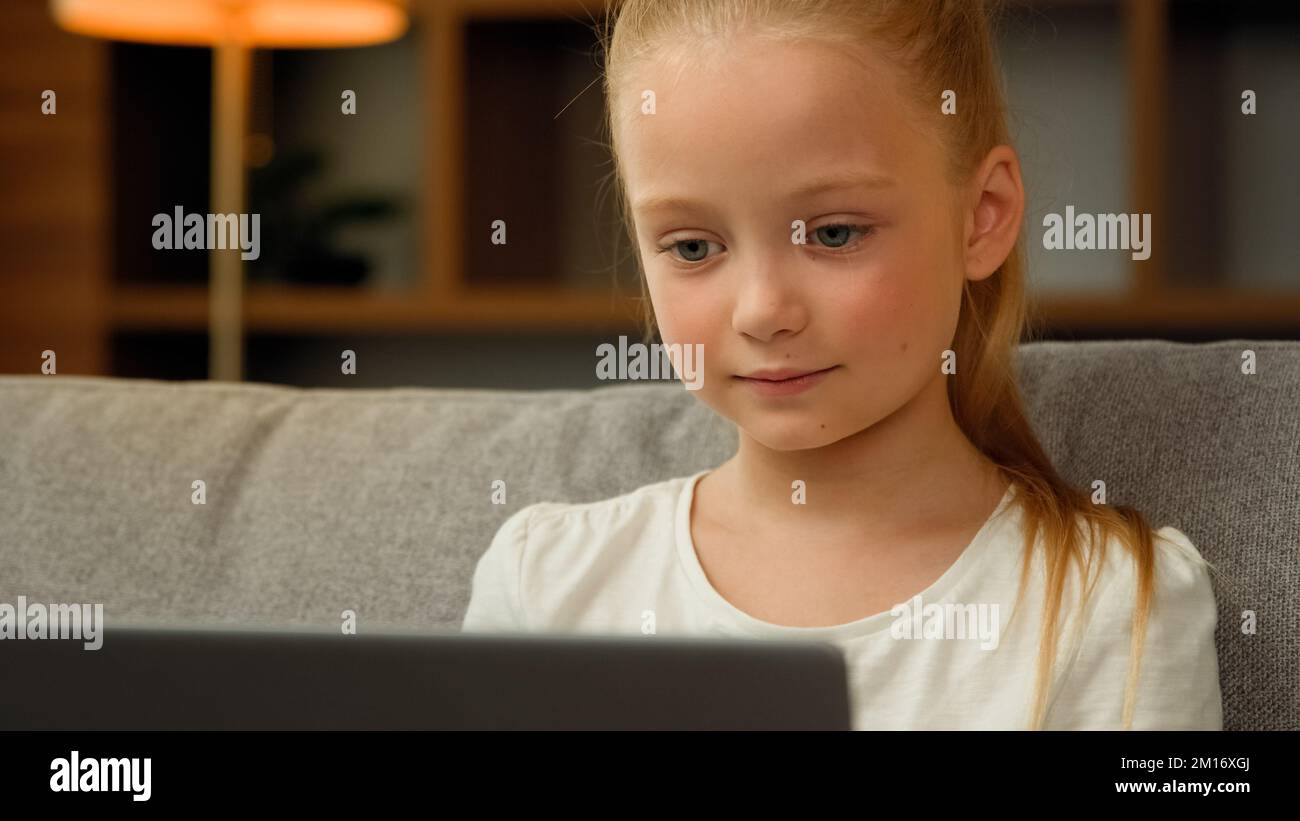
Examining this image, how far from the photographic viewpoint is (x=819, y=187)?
0.86 metres

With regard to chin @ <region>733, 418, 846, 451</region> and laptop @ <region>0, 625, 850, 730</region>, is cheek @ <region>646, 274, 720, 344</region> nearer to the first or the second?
chin @ <region>733, 418, 846, 451</region>

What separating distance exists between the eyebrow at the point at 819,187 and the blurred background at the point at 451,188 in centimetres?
191

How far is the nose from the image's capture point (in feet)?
2.81

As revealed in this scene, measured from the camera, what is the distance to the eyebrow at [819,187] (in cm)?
85

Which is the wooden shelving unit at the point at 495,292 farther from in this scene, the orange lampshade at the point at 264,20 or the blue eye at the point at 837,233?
the blue eye at the point at 837,233

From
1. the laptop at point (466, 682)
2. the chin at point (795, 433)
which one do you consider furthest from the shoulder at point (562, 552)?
the laptop at point (466, 682)

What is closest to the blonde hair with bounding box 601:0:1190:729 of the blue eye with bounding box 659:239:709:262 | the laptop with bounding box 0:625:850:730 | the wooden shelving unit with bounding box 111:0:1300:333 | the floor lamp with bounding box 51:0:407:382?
the blue eye with bounding box 659:239:709:262

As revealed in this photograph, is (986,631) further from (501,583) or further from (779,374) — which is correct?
(501,583)

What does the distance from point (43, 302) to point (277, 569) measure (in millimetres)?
2212

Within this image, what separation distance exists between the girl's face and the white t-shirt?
13 cm

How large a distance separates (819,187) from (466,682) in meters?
0.47

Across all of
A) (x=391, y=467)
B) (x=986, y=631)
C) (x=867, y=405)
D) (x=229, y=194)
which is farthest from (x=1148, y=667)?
(x=229, y=194)
